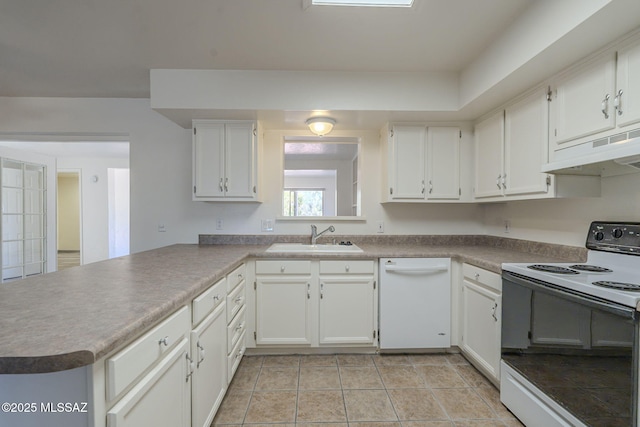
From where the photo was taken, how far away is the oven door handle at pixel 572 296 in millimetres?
1017

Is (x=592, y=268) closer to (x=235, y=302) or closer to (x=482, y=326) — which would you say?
(x=482, y=326)

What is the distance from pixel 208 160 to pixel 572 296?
8.43ft

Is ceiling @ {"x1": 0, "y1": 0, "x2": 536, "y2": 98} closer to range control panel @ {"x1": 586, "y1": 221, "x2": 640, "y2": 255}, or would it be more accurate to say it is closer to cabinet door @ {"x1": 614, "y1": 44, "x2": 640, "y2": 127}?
cabinet door @ {"x1": 614, "y1": 44, "x2": 640, "y2": 127}

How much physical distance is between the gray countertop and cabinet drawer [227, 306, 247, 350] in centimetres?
38

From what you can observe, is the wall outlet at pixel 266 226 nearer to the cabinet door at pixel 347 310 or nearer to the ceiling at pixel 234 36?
the cabinet door at pixel 347 310

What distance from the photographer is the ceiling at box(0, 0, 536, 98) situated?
1577mm

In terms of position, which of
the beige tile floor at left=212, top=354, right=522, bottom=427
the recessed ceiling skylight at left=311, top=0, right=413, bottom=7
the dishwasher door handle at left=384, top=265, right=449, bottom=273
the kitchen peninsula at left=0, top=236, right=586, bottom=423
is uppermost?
the recessed ceiling skylight at left=311, top=0, right=413, bottom=7

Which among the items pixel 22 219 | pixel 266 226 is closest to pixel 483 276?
pixel 266 226

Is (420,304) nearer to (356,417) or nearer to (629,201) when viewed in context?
(356,417)

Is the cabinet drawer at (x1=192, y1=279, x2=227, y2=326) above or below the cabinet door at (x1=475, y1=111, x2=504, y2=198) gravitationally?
below

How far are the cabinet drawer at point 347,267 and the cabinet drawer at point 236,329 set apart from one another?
691mm

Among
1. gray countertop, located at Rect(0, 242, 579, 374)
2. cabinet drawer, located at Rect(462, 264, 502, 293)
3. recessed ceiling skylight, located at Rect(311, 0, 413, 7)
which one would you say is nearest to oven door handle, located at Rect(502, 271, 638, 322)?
cabinet drawer, located at Rect(462, 264, 502, 293)

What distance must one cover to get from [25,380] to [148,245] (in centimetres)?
237

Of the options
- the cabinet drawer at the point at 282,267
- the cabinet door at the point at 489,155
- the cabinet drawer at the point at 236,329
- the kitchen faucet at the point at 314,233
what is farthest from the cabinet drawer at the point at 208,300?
the cabinet door at the point at 489,155
